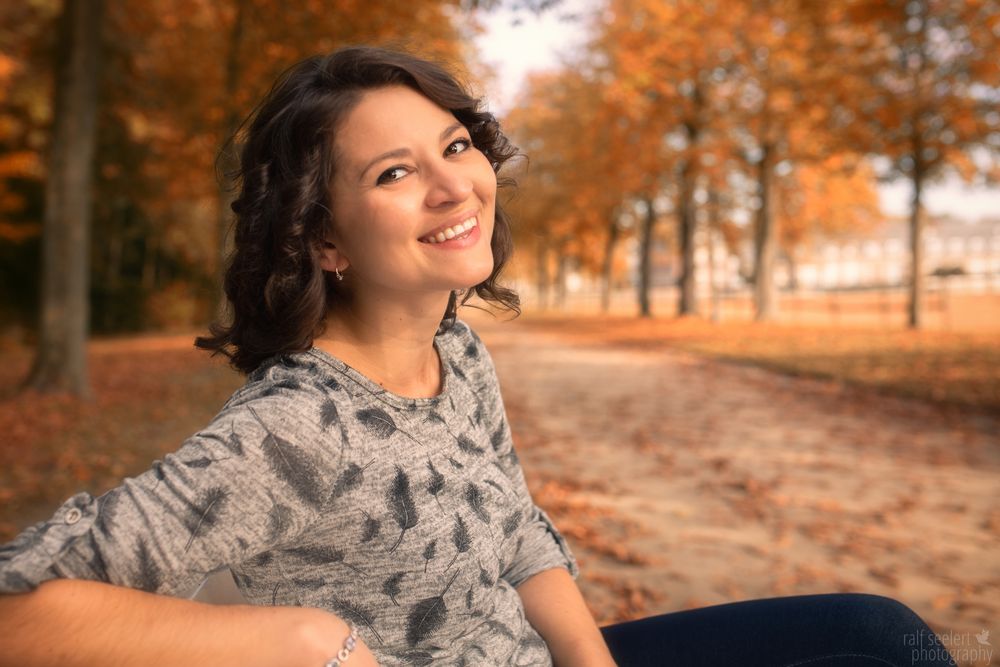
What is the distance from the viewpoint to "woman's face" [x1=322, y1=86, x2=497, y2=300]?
5.18 ft

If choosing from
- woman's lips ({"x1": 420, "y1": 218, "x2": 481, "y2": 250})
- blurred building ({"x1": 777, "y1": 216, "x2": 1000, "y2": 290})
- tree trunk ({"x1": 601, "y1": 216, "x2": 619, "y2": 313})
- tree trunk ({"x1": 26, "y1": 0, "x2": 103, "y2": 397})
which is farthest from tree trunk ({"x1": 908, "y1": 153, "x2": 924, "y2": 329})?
blurred building ({"x1": 777, "y1": 216, "x2": 1000, "y2": 290})

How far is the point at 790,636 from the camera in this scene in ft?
5.16

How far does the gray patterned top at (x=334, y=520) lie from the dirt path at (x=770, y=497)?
8.02ft

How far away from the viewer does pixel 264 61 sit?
15.0m

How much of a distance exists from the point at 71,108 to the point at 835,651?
10.9 m

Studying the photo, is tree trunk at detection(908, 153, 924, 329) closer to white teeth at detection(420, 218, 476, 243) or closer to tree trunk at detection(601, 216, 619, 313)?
tree trunk at detection(601, 216, 619, 313)

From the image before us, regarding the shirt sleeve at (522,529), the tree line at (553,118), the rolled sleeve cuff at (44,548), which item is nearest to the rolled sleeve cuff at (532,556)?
the shirt sleeve at (522,529)

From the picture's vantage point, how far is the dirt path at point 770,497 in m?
4.11

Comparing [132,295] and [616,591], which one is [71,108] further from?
[132,295]

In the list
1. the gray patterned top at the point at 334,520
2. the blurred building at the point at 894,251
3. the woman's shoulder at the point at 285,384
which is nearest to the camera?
the gray patterned top at the point at 334,520

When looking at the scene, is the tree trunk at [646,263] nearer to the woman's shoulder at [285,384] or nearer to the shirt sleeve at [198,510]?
the woman's shoulder at [285,384]

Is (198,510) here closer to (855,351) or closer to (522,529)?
(522,529)

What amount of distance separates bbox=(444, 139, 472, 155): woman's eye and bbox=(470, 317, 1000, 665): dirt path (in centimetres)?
272

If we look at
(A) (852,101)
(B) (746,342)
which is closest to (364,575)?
(B) (746,342)
